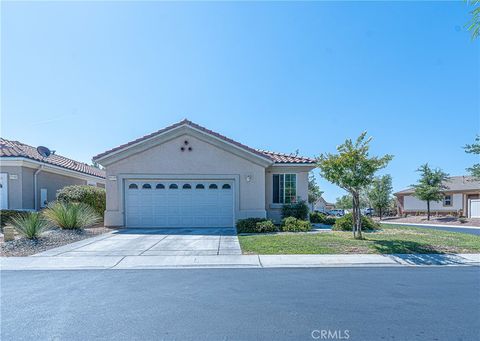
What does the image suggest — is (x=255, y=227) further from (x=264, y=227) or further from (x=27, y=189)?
(x=27, y=189)

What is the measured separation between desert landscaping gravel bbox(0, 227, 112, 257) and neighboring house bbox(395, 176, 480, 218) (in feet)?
111

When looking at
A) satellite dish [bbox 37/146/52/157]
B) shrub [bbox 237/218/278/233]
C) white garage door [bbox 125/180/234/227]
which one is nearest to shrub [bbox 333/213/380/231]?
shrub [bbox 237/218/278/233]

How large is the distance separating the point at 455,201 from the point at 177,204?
1396 inches

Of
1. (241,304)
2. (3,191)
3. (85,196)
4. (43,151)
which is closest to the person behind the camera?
(241,304)

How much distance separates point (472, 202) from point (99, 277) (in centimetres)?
3548

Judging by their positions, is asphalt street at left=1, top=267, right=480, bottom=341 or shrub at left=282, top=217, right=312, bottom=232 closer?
asphalt street at left=1, top=267, right=480, bottom=341

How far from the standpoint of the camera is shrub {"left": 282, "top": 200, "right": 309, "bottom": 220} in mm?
15414

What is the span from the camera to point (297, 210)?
15453 millimetres

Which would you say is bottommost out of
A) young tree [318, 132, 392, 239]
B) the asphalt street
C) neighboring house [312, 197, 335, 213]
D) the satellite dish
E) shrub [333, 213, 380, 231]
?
neighboring house [312, 197, 335, 213]

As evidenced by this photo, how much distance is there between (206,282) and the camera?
19.9 ft

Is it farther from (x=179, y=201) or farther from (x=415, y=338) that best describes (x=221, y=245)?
(x=415, y=338)

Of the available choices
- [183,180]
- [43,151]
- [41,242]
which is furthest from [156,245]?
[43,151]

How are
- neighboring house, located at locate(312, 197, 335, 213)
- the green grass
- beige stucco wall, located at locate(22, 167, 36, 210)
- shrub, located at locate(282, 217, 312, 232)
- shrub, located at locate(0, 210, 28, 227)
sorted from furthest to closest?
neighboring house, located at locate(312, 197, 335, 213) → beige stucco wall, located at locate(22, 167, 36, 210) → shrub, located at locate(0, 210, 28, 227) → shrub, located at locate(282, 217, 312, 232) → the green grass

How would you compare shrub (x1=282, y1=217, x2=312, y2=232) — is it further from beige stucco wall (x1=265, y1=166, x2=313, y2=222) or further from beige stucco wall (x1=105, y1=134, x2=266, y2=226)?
beige stucco wall (x1=265, y1=166, x2=313, y2=222)
